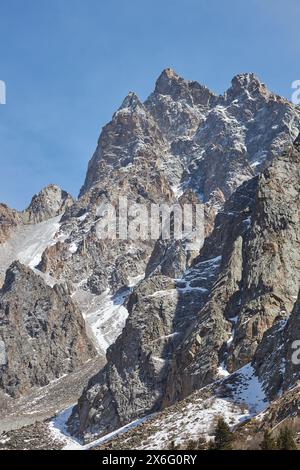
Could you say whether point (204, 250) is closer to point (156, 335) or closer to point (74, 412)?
point (156, 335)

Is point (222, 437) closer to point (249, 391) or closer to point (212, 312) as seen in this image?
point (249, 391)

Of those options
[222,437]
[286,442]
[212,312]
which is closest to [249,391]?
[222,437]

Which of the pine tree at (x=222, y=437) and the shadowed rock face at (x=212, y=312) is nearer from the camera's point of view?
the pine tree at (x=222, y=437)

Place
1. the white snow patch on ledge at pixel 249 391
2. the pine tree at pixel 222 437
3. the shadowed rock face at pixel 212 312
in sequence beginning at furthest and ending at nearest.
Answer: the shadowed rock face at pixel 212 312
the white snow patch on ledge at pixel 249 391
the pine tree at pixel 222 437

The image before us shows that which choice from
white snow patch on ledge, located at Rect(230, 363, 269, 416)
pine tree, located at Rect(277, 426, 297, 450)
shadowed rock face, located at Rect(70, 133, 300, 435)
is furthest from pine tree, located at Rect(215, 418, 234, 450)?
shadowed rock face, located at Rect(70, 133, 300, 435)

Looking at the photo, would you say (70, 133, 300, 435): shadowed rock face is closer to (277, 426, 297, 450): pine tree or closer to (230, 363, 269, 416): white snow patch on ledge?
(230, 363, 269, 416): white snow patch on ledge

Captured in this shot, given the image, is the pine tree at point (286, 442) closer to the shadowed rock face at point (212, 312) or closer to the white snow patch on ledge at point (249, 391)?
the white snow patch on ledge at point (249, 391)

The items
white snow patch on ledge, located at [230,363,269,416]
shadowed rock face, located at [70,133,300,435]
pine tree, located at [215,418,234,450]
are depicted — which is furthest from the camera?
shadowed rock face, located at [70,133,300,435]

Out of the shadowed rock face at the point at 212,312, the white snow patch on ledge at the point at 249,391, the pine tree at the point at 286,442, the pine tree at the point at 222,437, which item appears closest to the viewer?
the pine tree at the point at 286,442

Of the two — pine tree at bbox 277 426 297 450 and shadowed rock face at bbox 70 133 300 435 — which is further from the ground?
shadowed rock face at bbox 70 133 300 435

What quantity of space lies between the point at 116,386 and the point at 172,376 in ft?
52.5

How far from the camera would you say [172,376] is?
110438mm

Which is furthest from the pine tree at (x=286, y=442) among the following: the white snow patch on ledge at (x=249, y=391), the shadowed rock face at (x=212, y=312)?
the shadowed rock face at (x=212, y=312)
